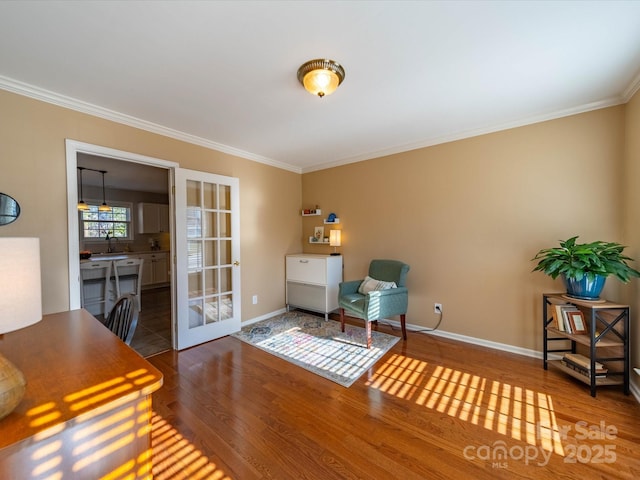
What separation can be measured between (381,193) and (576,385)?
265 cm

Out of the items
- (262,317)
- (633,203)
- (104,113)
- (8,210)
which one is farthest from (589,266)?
(8,210)

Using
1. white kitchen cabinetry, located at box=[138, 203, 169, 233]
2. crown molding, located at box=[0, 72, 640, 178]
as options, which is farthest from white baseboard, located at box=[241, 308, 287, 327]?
white kitchen cabinetry, located at box=[138, 203, 169, 233]

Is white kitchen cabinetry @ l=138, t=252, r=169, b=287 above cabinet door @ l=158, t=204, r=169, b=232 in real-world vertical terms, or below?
below

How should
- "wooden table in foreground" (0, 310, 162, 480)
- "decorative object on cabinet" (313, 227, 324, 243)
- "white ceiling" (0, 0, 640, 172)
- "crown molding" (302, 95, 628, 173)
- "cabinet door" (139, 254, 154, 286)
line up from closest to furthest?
1. "wooden table in foreground" (0, 310, 162, 480)
2. "white ceiling" (0, 0, 640, 172)
3. "crown molding" (302, 95, 628, 173)
4. "decorative object on cabinet" (313, 227, 324, 243)
5. "cabinet door" (139, 254, 154, 286)

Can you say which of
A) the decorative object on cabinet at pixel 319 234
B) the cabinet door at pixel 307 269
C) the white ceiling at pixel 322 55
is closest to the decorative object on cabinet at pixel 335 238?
the decorative object on cabinet at pixel 319 234

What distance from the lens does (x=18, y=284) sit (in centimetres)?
78

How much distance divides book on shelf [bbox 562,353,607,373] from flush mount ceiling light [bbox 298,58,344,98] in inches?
114

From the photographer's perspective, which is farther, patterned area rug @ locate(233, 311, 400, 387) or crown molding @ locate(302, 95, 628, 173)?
patterned area rug @ locate(233, 311, 400, 387)

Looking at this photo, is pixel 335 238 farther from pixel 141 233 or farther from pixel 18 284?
pixel 141 233

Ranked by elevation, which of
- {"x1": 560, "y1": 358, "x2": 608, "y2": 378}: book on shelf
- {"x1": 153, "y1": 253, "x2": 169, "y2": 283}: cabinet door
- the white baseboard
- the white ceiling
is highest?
the white ceiling

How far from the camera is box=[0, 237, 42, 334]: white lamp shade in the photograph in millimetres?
748

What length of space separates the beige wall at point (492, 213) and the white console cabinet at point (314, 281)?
0.42 meters

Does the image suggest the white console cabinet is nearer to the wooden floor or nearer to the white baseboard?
the white baseboard

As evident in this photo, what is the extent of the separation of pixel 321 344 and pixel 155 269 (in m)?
4.92
